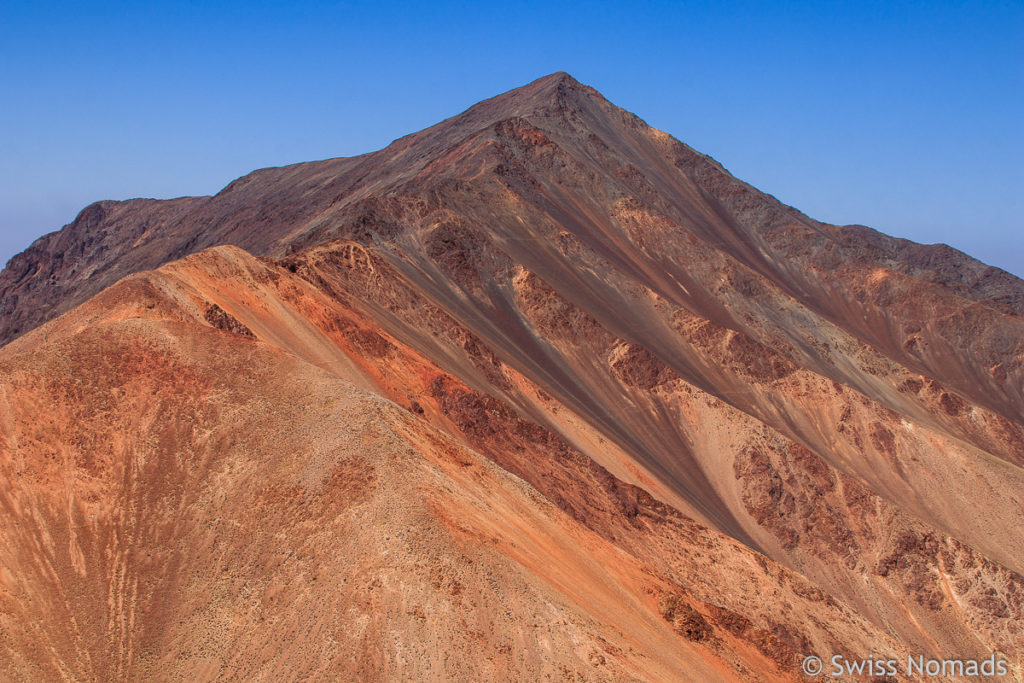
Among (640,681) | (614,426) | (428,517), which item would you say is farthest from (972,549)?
(428,517)

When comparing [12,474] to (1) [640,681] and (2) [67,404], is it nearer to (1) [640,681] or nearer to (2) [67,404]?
(2) [67,404]
